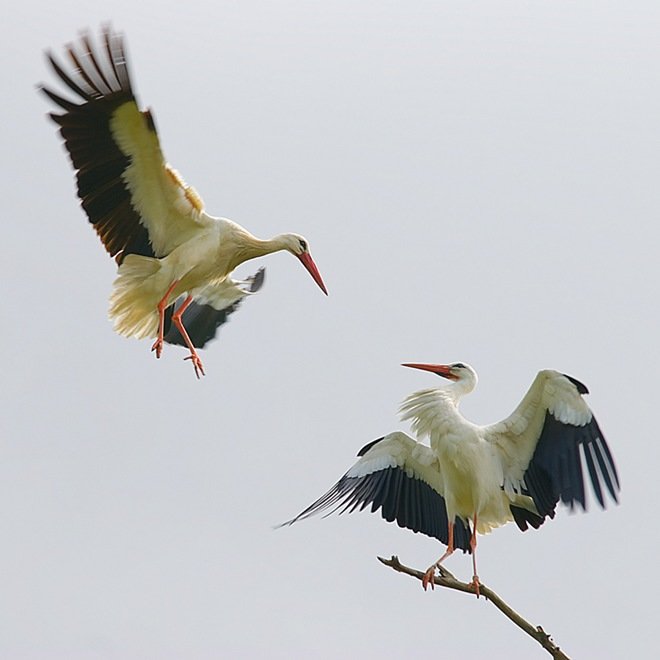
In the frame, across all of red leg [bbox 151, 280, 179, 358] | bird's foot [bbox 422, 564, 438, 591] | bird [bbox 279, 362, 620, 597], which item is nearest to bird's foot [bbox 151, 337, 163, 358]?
red leg [bbox 151, 280, 179, 358]

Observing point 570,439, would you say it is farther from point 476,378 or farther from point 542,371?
point 476,378

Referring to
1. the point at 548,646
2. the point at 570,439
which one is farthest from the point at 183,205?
the point at 548,646

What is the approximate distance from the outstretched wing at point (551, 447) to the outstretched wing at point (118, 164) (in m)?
2.88

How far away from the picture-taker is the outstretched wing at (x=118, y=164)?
33.2ft

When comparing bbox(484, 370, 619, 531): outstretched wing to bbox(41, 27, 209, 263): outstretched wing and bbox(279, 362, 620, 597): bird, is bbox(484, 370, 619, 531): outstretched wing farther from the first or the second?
bbox(41, 27, 209, 263): outstretched wing

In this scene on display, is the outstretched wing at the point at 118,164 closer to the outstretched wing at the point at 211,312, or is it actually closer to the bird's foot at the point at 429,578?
the outstretched wing at the point at 211,312

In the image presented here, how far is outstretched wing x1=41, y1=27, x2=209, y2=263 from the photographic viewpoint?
33.2 ft

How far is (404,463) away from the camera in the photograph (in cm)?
1130

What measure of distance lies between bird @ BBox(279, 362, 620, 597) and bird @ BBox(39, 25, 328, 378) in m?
1.57

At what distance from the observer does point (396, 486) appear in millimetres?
11312

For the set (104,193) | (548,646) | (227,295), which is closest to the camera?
(548,646)

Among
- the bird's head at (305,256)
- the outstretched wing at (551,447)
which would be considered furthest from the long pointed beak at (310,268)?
the outstretched wing at (551,447)

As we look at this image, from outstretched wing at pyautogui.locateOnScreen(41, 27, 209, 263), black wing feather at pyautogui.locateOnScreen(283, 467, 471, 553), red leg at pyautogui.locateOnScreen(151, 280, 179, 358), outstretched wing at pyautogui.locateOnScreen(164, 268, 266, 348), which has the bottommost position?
black wing feather at pyautogui.locateOnScreen(283, 467, 471, 553)

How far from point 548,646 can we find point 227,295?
5.97 m
